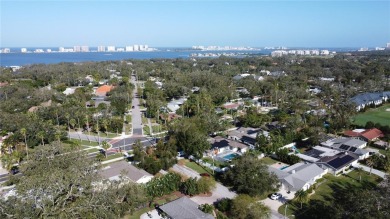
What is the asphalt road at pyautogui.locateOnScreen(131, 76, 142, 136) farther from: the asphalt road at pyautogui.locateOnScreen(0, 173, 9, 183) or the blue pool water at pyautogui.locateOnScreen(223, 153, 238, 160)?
the asphalt road at pyautogui.locateOnScreen(0, 173, 9, 183)

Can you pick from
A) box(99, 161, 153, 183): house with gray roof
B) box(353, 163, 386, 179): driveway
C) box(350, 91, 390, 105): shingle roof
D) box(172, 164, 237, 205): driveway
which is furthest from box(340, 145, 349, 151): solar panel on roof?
box(350, 91, 390, 105): shingle roof

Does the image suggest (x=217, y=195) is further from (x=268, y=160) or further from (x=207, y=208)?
(x=268, y=160)

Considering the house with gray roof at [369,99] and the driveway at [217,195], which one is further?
the house with gray roof at [369,99]

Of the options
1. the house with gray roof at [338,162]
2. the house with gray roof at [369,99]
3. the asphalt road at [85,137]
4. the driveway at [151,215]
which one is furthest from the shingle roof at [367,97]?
the driveway at [151,215]

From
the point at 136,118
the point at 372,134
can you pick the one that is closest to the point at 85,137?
the point at 136,118

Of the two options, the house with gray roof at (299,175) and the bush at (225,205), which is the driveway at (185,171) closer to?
the bush at (225,205)

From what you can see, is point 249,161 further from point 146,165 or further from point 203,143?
point 146,165
